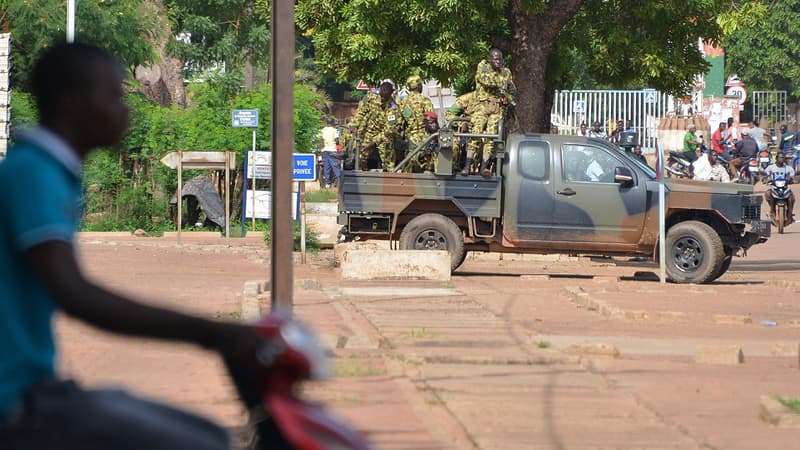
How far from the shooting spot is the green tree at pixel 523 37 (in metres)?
20.1

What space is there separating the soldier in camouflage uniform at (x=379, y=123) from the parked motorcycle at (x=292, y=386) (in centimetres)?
1516

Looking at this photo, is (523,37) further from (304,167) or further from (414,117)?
(304,167)

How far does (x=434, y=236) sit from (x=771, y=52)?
149 feet

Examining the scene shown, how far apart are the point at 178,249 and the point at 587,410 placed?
14478 millimetres

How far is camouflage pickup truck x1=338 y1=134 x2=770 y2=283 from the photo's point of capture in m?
17.2

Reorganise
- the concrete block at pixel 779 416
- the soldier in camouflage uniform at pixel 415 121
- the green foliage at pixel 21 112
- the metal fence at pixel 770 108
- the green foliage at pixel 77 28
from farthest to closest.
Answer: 1. the metal fence at pixel 770 108
2. the green foliage at pixel 77 28
3. the green foliage at pixel 21 112
4. the soldier in camouflage uniform at pixel 415 121
5. the concrete block at pixel 779 416

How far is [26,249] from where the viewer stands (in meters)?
2.78

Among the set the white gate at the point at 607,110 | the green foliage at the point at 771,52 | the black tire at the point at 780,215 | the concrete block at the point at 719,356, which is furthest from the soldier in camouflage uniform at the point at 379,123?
the green foliage at the point at 771,52

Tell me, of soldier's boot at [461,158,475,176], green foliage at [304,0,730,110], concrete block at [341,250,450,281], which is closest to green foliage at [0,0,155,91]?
green foliage at [304,0,730,110]

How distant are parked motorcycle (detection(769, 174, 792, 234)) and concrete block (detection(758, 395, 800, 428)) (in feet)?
69.9

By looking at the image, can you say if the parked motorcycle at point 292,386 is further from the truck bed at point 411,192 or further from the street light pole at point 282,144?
the truck bed at point 411,192

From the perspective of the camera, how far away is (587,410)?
24.9ft

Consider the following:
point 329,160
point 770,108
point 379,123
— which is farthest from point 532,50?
point 770,108

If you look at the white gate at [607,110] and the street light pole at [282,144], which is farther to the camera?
the white gate at [607,110]
